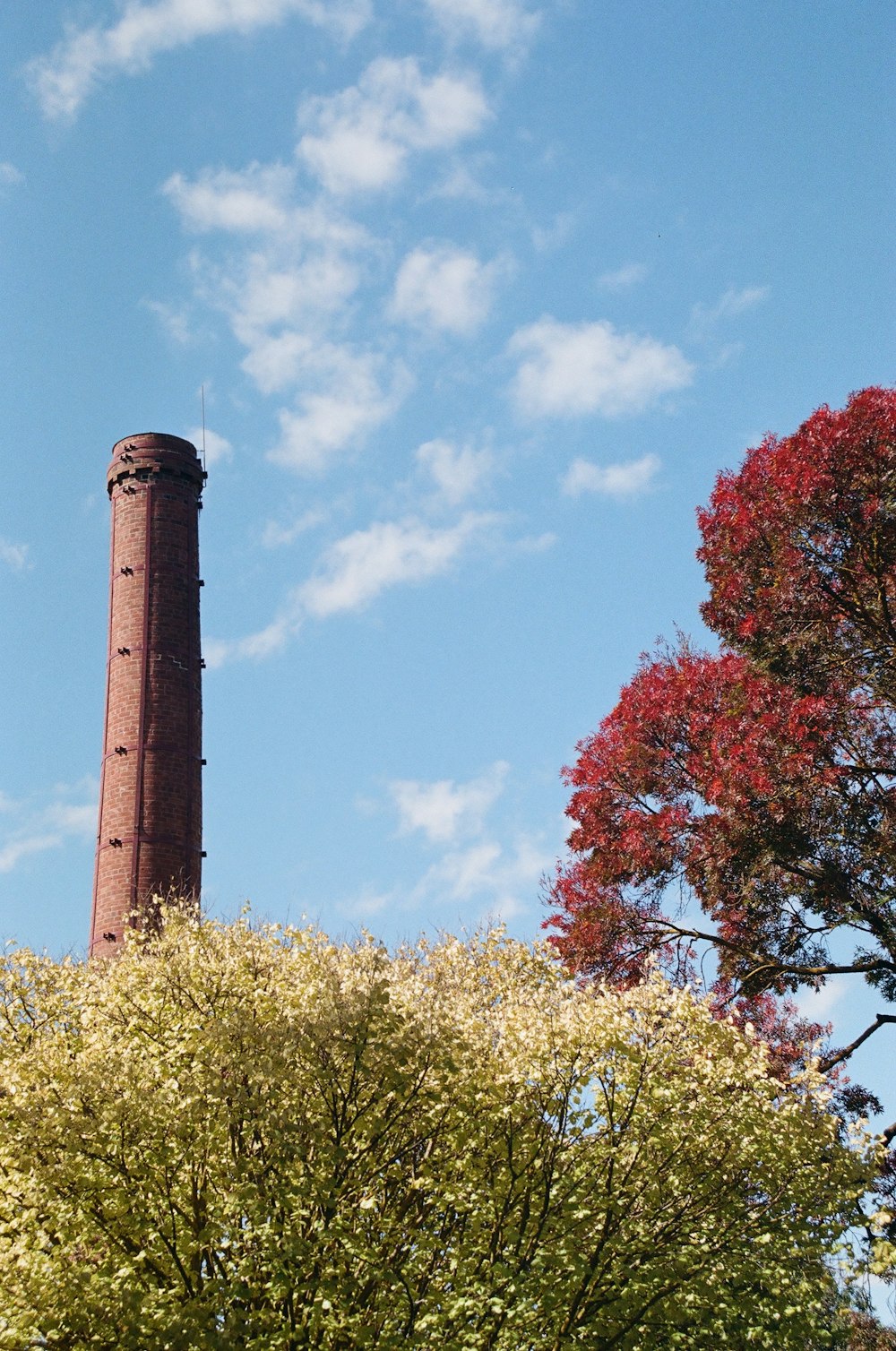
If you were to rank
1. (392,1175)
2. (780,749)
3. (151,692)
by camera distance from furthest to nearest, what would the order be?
(151,692) < (780,749) < (392,1175)

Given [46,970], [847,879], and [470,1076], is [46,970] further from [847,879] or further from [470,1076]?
[847,879]

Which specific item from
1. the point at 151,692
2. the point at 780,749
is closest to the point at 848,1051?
the point at 780,749

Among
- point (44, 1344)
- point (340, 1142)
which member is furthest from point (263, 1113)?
point (44, 1344)

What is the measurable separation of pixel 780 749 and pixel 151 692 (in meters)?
20.9

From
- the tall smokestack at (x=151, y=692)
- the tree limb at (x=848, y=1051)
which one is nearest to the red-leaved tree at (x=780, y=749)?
the tree limb at (x=848, y=1051)

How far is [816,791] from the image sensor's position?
58.0ft

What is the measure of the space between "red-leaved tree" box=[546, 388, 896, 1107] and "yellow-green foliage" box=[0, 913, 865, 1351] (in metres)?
3.04

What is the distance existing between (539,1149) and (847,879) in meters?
6.22

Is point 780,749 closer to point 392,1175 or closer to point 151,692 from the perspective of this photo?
point 392,1175

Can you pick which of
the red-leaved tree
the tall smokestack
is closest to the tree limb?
the red-leaved tree

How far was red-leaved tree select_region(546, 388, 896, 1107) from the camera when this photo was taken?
58.4 ft

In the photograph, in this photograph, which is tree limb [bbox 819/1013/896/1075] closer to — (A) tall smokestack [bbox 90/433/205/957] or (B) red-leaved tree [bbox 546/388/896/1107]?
(B) red-leaved tree [bbox 546/388/896/1107]

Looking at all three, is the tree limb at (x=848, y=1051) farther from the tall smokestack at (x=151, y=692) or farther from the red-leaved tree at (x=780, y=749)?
the tall smokestack at (x=151, y=692)

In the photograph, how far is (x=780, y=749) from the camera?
1792cm
